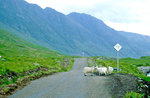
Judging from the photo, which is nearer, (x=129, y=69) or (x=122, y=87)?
(x=122, y=87)

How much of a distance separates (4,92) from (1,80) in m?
4.55

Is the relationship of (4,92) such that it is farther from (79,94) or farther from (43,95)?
(79,94)

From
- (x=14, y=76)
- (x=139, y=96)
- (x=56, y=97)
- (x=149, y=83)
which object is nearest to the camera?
(x=139, y=96)

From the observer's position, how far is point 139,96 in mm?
12734

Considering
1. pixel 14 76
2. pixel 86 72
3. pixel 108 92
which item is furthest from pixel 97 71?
pixel 108 92

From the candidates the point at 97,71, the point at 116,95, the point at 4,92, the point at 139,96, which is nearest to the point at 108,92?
the point at 116,95

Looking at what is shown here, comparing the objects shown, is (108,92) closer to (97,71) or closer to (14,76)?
(14,76)

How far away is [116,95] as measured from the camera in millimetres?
14492

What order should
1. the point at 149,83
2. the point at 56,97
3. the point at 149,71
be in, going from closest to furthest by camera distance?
the point at 56,97 → the point at 149,83 → the point at 149,71

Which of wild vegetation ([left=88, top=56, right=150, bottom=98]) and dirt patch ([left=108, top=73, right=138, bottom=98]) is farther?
dirt patch ([left=108, top=73, right=138, bottom=98])

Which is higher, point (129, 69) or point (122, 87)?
point (122, 87)

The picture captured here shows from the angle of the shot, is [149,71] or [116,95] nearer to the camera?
[116,95]

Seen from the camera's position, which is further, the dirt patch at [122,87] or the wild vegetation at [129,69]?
the dirt patch at [122,87]

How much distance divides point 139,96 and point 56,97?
5.80 m
